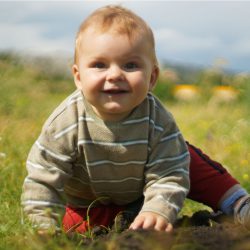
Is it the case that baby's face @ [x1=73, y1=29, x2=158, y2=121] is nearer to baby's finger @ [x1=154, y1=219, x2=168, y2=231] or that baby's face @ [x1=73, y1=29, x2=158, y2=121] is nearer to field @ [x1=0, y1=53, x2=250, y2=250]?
baby's finger @ [x1=154, y1=219, x2=168, y2=231]

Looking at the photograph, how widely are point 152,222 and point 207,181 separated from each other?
705 millimetres

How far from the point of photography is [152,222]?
9.41 ft

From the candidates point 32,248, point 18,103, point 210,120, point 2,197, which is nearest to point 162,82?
point 210,120

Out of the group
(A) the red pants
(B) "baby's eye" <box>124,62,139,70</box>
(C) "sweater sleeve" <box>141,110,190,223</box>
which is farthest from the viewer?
(A) the red pants

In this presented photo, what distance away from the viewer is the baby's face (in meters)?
2.85

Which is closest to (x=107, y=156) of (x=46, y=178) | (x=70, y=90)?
(x=46, y=178)

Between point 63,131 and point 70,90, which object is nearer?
point 63,131

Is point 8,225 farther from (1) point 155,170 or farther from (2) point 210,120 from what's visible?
(2) point 210,120

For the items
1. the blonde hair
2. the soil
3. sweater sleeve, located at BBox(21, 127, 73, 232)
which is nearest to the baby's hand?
the soil

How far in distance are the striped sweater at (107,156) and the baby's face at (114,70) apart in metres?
0.12

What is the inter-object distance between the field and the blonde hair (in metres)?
0.89

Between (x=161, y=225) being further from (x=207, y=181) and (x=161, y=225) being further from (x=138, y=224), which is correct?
(x=207, y=181)

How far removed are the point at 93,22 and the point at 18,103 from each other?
13.2ft

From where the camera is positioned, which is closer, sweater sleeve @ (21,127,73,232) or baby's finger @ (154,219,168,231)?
baby's finger @ (154,219,168,231)
